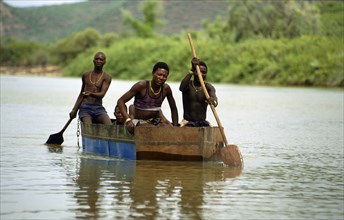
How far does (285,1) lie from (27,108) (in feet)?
131

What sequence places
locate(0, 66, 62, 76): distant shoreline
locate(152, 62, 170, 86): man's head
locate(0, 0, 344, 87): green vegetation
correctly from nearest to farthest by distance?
1. locate(152, 62, 170, 86): man's head
2. locate(0, 0, 344, 87): green vegetation
3. locate(0, 66, 62, 76): distant shoreline

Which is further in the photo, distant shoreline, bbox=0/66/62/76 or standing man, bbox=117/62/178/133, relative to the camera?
distant shoreline, bbox=0/66/62/76

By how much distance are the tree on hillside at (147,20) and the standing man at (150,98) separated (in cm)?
8142

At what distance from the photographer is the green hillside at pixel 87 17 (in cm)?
15125

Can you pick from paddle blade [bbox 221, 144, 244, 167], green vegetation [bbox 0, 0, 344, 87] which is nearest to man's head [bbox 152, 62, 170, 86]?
paddle blade [bbox 221, 144, 244, 167]

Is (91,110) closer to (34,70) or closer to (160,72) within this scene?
(160,72)

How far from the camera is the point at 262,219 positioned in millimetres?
9312

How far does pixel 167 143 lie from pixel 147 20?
84.0 meters

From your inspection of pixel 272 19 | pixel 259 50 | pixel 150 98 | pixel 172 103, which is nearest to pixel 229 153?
pixel 172 103

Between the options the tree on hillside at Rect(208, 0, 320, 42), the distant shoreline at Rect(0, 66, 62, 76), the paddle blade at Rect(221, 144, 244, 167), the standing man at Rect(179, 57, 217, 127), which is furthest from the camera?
the distant shoreline at Rect(0, 66, 62, 76)

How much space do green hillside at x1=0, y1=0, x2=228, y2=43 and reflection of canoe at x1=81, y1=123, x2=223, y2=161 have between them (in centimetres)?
13037

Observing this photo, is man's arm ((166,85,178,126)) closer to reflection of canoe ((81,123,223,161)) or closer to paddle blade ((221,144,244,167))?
reflection of canoe ((81,123,223,161))

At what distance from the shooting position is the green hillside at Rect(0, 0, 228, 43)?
15125 centimetres

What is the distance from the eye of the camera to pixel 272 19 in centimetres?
6694
